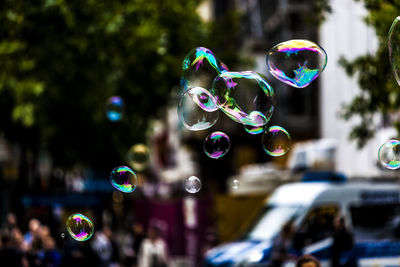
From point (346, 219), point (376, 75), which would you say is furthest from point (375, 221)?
point (376, 75)

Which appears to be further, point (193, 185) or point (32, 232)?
point (32, 232)

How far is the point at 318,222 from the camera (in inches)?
444

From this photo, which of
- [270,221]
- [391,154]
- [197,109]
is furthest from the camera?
[270,221]

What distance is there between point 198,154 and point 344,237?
23489 mm

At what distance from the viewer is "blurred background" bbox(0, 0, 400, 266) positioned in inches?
422

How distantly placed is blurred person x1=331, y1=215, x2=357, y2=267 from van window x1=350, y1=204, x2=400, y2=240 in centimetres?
49

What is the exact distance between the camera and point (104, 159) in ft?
68.1

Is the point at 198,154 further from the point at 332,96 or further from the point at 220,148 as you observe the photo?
the point at 220,148

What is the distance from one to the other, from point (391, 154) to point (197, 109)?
2.11 m

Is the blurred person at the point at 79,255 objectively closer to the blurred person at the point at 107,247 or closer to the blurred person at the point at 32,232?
the blurred person at the point at 32,232

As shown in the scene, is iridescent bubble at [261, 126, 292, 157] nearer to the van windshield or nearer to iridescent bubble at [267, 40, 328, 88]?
iridescent bubble at [267, 40, 328, 88]

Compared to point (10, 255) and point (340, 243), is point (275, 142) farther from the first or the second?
point (10, 255)

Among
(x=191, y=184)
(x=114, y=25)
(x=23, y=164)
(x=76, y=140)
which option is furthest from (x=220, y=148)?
(x=23, y=164)

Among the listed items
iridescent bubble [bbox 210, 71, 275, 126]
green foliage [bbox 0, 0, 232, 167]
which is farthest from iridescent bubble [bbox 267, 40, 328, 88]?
green foliage [bbox 0, 0, 232, 167]
